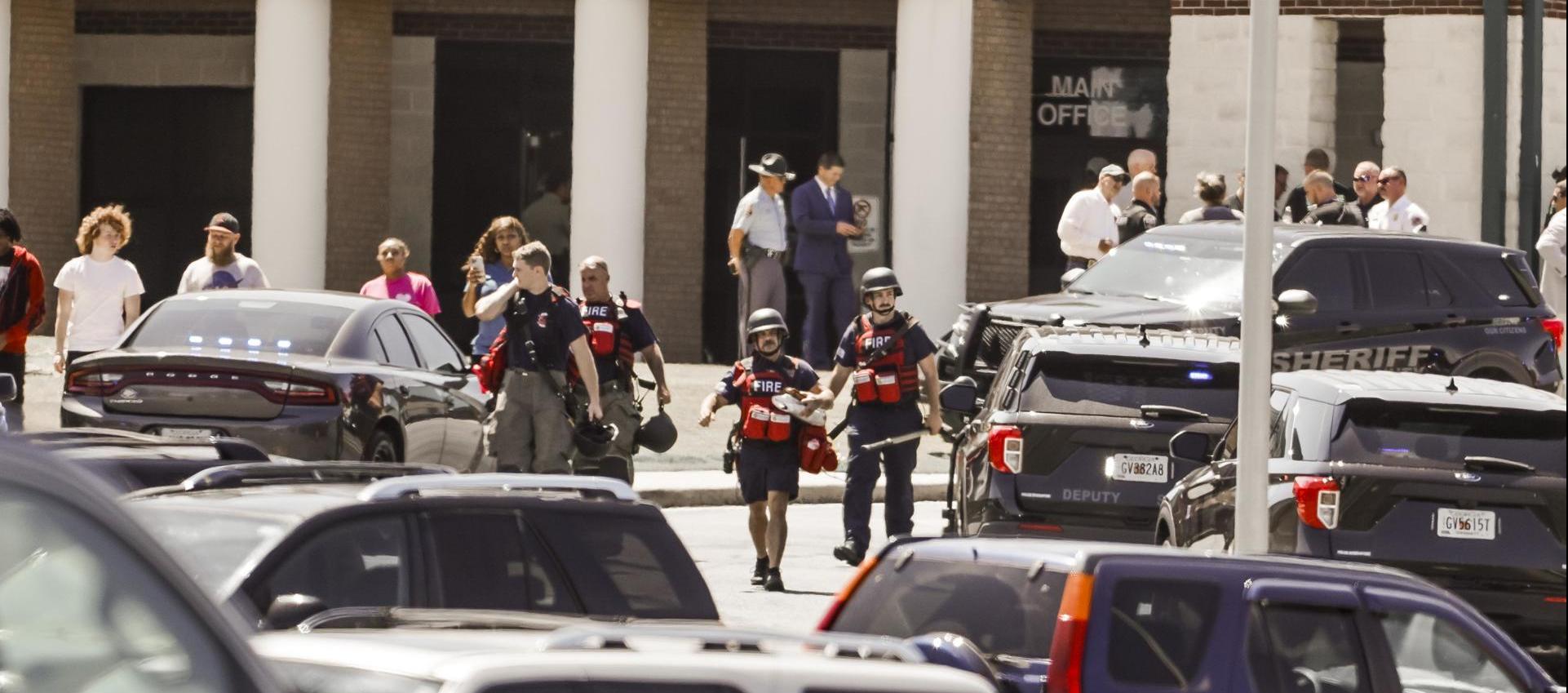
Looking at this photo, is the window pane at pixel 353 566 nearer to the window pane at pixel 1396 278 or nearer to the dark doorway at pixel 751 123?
the window pane at pixel 1396 278

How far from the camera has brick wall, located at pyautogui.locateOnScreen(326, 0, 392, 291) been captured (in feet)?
92.0

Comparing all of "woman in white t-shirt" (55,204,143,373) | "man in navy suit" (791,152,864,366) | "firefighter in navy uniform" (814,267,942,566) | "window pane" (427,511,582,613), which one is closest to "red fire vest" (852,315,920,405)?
"firefighter in navy uniform" (814,267,942,566)

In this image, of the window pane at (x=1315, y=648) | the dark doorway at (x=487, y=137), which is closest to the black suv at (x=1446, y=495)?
the window pane at (x=1315, y=648)

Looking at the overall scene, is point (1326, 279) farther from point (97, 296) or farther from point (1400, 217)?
point (97, 296)

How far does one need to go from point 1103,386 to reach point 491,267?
7.03 meters

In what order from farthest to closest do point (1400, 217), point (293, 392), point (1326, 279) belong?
point (1400, 217)
point (1326, 279)
point (293, 392)

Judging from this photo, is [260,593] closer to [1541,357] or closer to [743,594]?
[743,594]

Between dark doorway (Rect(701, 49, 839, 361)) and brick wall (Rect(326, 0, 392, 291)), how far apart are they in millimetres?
3475

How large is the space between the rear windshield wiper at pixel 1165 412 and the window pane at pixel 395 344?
4.51 meters

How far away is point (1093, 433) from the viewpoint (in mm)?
13438

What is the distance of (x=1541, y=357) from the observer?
18.2 meters

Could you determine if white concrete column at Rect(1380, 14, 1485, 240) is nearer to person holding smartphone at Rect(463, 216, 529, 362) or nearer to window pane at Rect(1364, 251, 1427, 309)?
window pane at Rect(1364, 251, 1427, 309)

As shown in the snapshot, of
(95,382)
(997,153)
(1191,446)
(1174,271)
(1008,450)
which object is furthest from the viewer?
(997,153)

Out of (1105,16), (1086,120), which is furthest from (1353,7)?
(1086,120)
